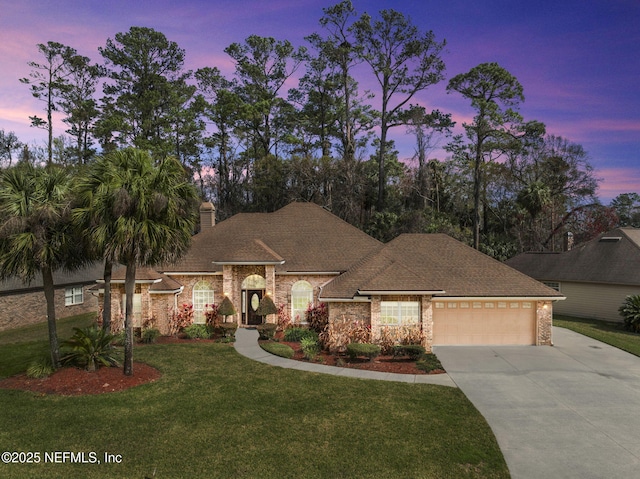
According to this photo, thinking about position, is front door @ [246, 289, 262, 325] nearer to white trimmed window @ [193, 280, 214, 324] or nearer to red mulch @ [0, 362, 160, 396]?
white trimmed window @ [193, 280, 214, 324]

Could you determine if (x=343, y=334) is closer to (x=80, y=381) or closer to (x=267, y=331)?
(x=267, y=331)

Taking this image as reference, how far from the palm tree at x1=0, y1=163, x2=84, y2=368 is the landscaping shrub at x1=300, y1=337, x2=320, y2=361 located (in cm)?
914

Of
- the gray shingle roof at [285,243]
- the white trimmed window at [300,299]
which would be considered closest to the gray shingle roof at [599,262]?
the gray shingle roof at [285,243]

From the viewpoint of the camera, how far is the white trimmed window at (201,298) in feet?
67.3

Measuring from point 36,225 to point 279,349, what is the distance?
998 centimetres

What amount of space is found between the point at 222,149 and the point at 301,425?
35.3m

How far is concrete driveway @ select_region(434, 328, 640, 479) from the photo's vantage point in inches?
303

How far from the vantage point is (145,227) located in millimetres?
11328

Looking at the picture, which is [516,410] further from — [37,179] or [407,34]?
[407,34]

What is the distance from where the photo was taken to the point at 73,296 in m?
25.8

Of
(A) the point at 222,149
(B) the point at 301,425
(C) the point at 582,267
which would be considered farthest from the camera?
(A) the point at 222,149

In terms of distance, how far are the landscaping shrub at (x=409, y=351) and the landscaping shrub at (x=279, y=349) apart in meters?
4.42

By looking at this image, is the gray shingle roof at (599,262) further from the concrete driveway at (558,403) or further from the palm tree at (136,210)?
the palm tree at (136,210)

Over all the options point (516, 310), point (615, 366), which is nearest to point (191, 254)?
point (516, 310)
